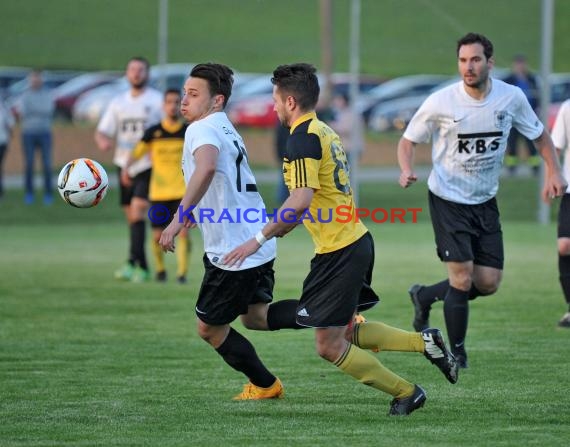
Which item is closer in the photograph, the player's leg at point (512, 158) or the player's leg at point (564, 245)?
the player's leg at point (564, 245)

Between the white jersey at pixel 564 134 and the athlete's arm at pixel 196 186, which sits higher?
the white jersey at pixel 564 134

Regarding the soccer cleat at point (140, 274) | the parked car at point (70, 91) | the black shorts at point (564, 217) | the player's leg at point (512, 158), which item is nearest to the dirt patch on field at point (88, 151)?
the parked car at point (70, 91)

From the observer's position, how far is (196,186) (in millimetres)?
6496

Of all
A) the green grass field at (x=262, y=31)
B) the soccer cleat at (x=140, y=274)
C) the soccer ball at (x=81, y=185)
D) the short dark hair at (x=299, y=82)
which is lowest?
the soccer cleat at (x=140, y=274)

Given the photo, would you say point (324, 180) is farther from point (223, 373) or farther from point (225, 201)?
point (223, 373)

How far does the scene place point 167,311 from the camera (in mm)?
10859

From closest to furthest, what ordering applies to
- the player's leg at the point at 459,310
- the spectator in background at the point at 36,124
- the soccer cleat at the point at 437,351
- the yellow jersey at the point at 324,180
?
the yellow jersey at the point at 324,180 < the soccer cleat at the point at 437,351 < the player's leg at the point at 459,310 < the spectator in background at the point at 36,124

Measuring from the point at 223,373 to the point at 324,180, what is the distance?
6.89ft

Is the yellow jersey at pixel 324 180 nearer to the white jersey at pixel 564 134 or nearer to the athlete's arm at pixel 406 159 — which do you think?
the athlete's arm at pixel 406 159

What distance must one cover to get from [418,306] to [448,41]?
12776mm

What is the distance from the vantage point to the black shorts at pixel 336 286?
6.37 metres

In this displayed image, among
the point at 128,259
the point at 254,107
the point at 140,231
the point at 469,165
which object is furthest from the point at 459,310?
the point at 254,107

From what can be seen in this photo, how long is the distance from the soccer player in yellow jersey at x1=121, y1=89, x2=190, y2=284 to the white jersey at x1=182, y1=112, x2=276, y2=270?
5.72m

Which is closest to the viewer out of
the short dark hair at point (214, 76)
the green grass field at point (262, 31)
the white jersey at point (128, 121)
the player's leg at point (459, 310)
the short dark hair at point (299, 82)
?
the short dark hair at point (299, 82)
